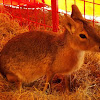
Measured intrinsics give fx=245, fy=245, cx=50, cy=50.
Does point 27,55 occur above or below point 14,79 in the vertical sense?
above

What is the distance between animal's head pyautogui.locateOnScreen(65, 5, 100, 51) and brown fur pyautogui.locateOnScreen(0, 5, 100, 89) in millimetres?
12

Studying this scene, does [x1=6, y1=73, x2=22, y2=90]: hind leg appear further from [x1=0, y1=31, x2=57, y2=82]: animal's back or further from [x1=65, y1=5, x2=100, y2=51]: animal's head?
[x1=65, y1=5, x2=100, y2=51]: animal's head

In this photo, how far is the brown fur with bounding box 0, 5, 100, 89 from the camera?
9.89 ft

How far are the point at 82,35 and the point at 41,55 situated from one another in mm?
631

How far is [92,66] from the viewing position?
387 centimetres

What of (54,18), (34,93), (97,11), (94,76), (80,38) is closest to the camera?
(80,38)

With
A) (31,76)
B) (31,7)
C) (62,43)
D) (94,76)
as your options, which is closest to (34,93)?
(31,76)

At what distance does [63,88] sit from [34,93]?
587mm

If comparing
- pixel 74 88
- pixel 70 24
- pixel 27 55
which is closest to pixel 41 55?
pixel 27 55

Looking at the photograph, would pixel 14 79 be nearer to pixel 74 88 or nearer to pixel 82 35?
Answer: pixel 74 88

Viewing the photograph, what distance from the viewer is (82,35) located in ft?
9.14

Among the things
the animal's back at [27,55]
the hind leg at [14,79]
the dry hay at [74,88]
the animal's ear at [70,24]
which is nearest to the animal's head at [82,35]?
the animal's ear at [70,24]

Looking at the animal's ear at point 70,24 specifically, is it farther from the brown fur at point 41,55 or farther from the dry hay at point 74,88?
the dry hay at point 74,88

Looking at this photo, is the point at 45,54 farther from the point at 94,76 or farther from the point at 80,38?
the point at 94,76
